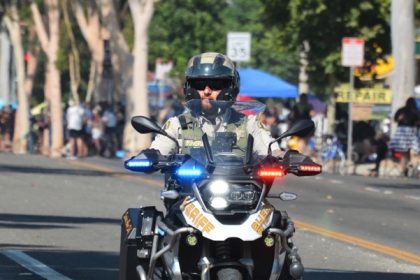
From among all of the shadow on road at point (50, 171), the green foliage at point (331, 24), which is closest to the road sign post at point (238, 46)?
the green foliage at point (331, 24)

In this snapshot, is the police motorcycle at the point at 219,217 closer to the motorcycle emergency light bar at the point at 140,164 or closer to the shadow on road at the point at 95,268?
the motorcycle emergency light bar at the point at 140,164

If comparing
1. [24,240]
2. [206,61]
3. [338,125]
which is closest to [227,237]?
[206,61]

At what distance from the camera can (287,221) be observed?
7.89m

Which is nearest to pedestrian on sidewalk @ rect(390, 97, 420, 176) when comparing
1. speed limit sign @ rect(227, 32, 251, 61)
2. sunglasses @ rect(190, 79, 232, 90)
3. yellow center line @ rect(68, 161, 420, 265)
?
speed limit sign @ rect(227, 32, 251, 61)

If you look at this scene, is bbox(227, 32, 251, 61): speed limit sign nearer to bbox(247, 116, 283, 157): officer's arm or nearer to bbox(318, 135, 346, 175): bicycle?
bbox(318, 135, 346, 175): bicycle

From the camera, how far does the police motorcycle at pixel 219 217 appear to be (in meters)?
7.43

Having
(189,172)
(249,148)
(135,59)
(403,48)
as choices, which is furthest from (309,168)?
(135,59)

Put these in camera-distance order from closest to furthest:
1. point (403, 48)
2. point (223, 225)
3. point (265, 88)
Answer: point (223, 225) → point (403, 48) → point (265, 88)

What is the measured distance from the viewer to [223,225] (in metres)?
7.39

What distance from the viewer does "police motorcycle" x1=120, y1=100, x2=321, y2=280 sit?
24.4 feet

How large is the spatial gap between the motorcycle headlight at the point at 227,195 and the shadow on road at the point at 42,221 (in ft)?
29.0

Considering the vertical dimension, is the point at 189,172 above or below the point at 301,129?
below

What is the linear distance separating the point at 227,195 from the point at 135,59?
3261 cm

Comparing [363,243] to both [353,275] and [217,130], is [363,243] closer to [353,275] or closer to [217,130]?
[353,275]
